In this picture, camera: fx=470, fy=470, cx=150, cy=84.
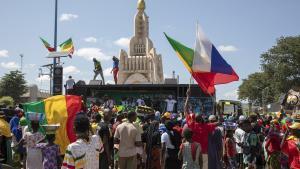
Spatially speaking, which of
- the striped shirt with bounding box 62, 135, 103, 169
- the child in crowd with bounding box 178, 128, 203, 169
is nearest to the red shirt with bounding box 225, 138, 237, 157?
the child in crowd with bounding box 178, 128, 203, 169

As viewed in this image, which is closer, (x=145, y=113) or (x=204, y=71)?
(x=204, y=71)

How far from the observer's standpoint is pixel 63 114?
297 inches

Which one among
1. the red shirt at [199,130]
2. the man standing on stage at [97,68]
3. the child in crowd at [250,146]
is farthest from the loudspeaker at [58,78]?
the man standing on stage at [97,68]

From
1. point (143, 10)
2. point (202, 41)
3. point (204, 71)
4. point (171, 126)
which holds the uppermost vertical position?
point (143, 10)

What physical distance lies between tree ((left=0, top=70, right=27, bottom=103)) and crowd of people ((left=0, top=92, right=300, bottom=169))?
51.0 m

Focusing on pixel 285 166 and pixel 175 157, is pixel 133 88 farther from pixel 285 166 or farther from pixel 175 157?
pixel 285 166

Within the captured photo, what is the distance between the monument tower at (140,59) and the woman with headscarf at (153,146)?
7540 centimetres

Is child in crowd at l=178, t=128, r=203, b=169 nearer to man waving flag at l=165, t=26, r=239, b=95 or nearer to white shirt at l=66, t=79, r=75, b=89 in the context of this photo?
man waving flag at l=165, t=26, r=239, b=95

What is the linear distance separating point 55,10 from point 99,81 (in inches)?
200

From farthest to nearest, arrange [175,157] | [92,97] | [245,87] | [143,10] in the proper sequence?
1. [143,10]
2. [245,87]
3. [92,97]
4. [175,157]

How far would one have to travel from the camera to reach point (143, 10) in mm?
94188

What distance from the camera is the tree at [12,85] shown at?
Answer: 206 feet

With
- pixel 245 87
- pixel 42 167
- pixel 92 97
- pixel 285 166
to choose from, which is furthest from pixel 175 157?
pixel 245 87

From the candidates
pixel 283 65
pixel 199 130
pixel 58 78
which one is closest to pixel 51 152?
pixel 199 130
